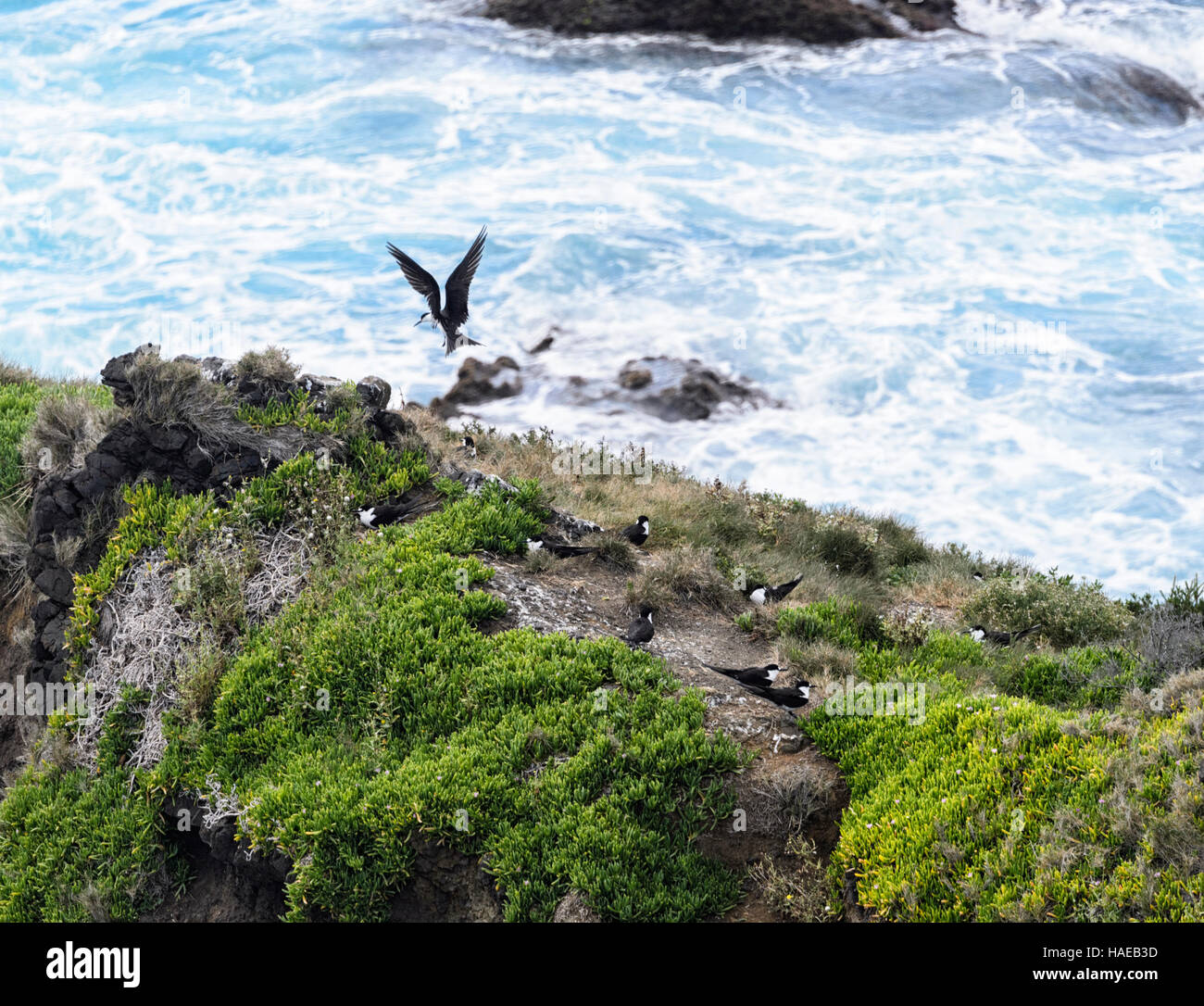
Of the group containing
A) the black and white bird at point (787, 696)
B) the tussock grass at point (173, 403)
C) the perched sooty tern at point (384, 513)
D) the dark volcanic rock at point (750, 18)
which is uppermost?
the dark volcanic rock at point (750, 18)

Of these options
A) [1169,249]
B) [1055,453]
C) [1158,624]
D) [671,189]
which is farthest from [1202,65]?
[1158,624]

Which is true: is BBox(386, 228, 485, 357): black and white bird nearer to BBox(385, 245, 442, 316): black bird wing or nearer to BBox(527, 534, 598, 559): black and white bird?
BBox(385, 245, 442, 316): black bird wing

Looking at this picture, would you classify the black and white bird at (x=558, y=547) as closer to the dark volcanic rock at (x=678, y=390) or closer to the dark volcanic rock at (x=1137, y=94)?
the dark volcanic rock at (x=678, y=390)

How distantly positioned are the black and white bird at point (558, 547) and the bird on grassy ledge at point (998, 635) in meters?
4.27

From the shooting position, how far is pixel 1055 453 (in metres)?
26.5

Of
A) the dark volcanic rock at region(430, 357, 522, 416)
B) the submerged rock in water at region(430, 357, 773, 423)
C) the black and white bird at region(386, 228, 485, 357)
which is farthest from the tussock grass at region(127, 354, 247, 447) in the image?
the dark volcanic rock at region(430, 357, 522, 416)

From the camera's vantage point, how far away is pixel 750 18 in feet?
155

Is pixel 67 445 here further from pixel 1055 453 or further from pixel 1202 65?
pixel 1202 65

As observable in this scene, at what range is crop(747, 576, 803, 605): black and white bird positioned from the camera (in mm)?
10672

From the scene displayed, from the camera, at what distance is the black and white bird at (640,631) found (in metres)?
9.15

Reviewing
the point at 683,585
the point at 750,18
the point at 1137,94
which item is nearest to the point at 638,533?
the point at 683,585

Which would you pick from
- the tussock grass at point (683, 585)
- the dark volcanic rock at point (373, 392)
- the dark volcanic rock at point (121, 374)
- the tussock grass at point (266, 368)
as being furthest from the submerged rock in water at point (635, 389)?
the tussock grass at point (683, 585)
